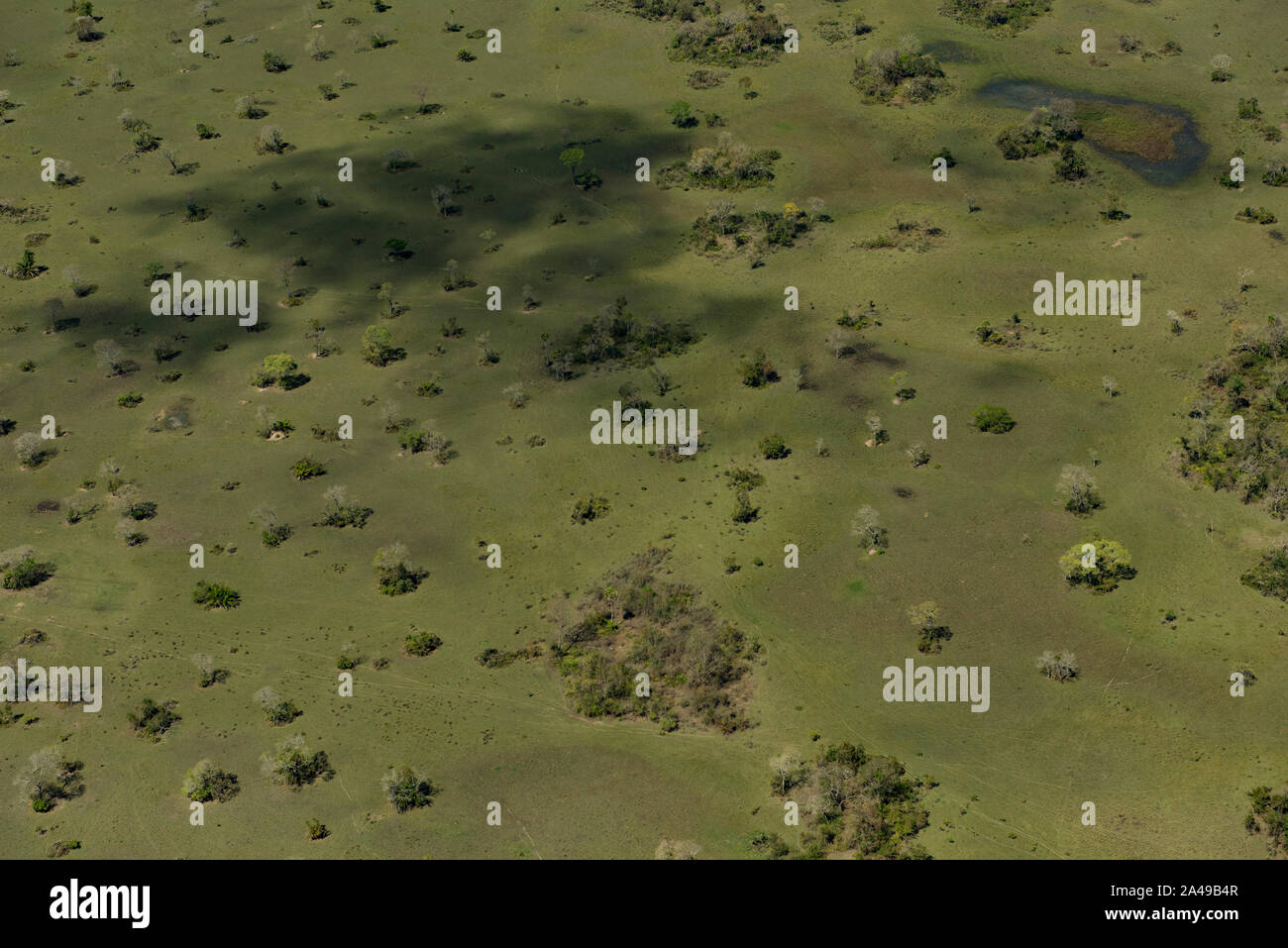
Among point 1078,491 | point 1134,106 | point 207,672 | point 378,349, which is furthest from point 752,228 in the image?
point 207,672

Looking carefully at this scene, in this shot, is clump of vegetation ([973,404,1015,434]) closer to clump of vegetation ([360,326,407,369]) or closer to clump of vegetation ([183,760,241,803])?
clump of vegetation ([360,326,407,369])

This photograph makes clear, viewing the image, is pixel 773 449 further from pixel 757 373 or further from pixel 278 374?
pixel 278 374

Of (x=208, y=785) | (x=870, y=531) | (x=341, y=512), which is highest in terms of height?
(x=870, y=531)

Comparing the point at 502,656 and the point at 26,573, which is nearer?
the point at 502,656

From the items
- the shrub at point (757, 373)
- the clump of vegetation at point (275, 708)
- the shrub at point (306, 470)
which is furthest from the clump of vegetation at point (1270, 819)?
the shrub at point (306, 470)

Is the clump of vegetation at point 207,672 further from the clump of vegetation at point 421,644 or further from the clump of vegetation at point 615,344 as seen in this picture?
the clump of vegetation at point 615,344

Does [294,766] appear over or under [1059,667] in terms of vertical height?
under
